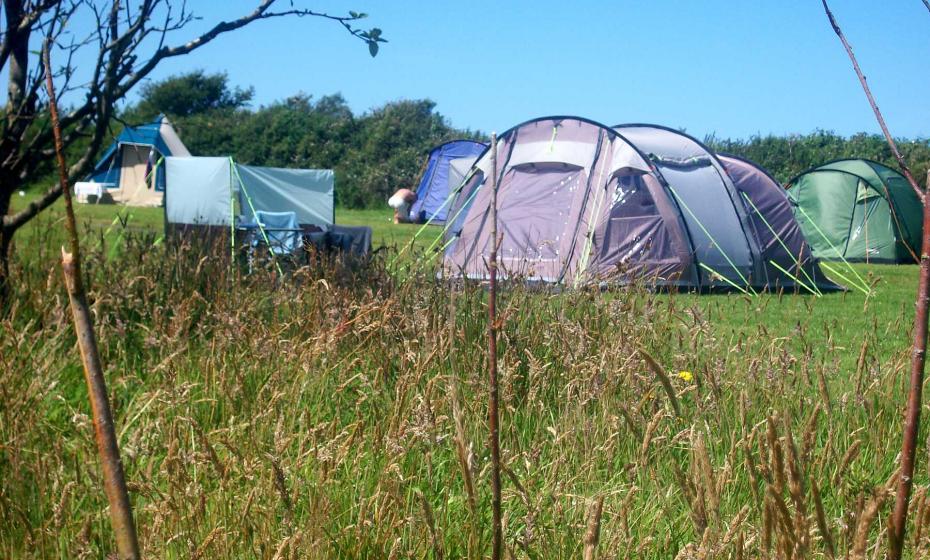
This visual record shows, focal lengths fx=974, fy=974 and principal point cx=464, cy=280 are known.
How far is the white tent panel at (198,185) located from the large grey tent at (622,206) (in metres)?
A: 2.97

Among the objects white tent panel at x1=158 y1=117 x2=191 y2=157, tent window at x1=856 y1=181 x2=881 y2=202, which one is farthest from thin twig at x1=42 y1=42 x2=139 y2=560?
white tent panel at x1=158 y1=117 x2=191 y2=157

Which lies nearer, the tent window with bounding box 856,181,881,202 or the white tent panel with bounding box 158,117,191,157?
the tent window with bounding box 856,181,881,202

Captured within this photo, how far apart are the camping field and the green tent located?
11.1m

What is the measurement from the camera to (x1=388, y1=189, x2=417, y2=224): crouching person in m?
21.5

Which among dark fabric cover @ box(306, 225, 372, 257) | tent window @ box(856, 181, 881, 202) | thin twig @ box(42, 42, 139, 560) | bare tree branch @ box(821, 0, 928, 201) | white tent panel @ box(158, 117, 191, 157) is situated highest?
white tent panel @ box(158, 117, 191, 157)

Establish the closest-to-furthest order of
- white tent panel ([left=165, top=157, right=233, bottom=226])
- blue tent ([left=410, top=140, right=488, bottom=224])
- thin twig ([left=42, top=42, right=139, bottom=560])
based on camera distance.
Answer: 1. thin twig ([left=42, top=42, right=139, bottom=560])
2. white tent panel ([left=165, top=157, right=233, bottom=226])
3. blue tent ([left=410, top=140, right=488, bottom=224])

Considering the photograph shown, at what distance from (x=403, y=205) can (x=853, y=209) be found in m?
10.3

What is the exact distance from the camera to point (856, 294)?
9695 mm

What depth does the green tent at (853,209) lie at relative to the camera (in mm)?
13703

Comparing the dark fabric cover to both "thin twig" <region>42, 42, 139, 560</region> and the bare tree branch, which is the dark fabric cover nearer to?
the bare tree branch

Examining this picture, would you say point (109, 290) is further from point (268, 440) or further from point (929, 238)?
point (929, 238)

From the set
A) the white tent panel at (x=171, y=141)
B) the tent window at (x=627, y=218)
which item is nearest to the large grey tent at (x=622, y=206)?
the tent window at (x=627, y=218)

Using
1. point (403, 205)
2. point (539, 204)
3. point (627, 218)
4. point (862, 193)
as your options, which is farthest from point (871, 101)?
point (403, 205)

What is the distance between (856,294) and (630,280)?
690 cm
